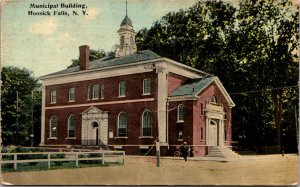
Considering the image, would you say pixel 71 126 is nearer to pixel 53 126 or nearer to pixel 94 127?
pixel 53 126

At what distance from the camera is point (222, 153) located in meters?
15.2

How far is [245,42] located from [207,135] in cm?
381

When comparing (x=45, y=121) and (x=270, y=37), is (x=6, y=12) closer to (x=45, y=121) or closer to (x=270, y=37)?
(x=45, y=121)

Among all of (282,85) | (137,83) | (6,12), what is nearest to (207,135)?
(137,83)

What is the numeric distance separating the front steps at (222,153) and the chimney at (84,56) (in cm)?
483

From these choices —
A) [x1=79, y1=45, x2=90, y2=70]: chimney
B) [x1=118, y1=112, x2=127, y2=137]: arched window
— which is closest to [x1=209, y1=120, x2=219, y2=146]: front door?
[x1=118, y1=112, x2=127, y2=137]: arched window

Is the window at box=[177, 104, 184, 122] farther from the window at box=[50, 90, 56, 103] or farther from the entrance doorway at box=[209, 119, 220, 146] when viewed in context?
the window at box=[50, 90, 56, 103]

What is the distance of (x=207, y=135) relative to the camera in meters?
16.1

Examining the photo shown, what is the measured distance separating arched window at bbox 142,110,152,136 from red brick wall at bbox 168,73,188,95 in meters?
0.98

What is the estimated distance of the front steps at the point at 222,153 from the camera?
582 inches

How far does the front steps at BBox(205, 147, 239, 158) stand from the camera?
14.8 meters

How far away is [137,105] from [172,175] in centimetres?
451

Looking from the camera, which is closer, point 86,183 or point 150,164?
point 86,183

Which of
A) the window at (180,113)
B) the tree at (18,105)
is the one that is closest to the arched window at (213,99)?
the window at (180,113)
